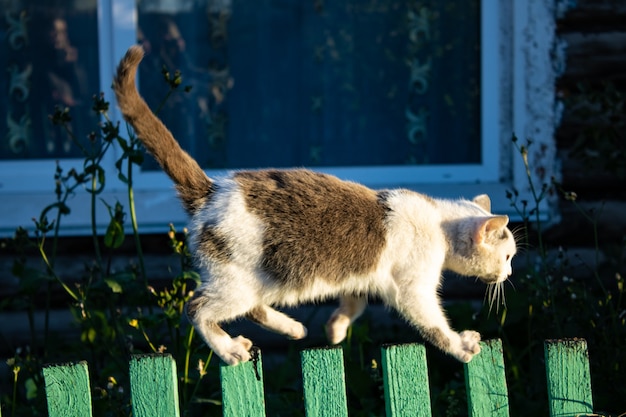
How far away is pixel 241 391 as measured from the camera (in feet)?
Result: 6.72

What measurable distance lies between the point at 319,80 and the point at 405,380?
2.44 meters

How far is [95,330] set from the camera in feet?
9.45

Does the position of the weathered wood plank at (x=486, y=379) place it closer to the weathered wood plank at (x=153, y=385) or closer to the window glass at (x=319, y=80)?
the weathered wood plank at (x=153, y=385)

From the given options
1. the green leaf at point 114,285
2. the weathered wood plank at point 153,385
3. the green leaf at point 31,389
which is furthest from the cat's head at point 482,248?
the green leaf at point 31,389

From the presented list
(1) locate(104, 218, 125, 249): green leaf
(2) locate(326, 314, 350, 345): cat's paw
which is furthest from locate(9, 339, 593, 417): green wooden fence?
(1) locate(104, 218, 125, 249): green leaf

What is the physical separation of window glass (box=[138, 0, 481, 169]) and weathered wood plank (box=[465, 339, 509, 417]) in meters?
2.24

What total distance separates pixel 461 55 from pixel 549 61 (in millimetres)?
469

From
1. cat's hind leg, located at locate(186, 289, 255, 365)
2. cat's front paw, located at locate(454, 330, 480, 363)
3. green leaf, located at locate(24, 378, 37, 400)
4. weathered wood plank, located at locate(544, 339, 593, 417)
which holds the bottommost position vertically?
green leaf, located at locate(24, 378, 37, 400)

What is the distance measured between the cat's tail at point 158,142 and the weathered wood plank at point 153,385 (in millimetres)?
451

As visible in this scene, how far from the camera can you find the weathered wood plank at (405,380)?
6.72ft

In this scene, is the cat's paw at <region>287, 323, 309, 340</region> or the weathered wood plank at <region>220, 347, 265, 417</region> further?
the cat's paw at <region>287, 323, 309, 340</region>

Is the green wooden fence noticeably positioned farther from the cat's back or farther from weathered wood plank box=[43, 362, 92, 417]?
the cat's back

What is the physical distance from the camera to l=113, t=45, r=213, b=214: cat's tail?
2254mm

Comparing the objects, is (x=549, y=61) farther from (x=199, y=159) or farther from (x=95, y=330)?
(x=95, y=330)
